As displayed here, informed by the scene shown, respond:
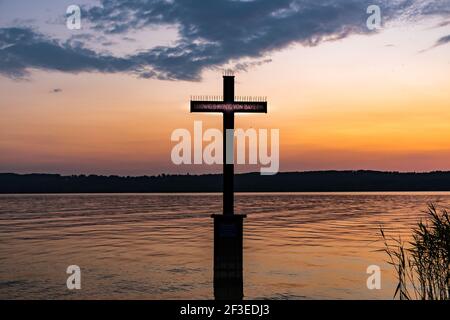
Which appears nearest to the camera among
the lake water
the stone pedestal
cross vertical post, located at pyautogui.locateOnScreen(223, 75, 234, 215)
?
the stone pedestal

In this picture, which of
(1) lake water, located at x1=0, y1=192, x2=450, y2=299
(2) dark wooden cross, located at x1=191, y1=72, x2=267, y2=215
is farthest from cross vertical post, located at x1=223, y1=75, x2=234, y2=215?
(1) lake water, located at x1=0, y1=192, x2=450, y2=299

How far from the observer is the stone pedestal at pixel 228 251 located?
1773 centimetres

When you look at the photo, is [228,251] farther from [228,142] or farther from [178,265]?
[178,265]

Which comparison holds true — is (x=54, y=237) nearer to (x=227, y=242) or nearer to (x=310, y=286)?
(x=310, y=286)

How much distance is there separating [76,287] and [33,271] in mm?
7380

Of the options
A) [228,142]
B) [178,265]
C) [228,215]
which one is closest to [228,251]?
[228,215]

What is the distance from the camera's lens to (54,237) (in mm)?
53375

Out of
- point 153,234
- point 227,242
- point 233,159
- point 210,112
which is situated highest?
point 210,112

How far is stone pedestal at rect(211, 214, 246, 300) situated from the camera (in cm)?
1773

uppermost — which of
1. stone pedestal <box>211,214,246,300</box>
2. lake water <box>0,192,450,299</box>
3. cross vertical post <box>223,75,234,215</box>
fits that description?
cross vertical post <box>223,75,234,215</box>

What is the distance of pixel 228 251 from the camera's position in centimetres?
1802

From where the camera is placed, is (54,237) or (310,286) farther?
(54,237)

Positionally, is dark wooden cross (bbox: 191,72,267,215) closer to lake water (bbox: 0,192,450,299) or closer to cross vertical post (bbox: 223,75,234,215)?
cross vertical post (bbox: 223,75,234,215)
